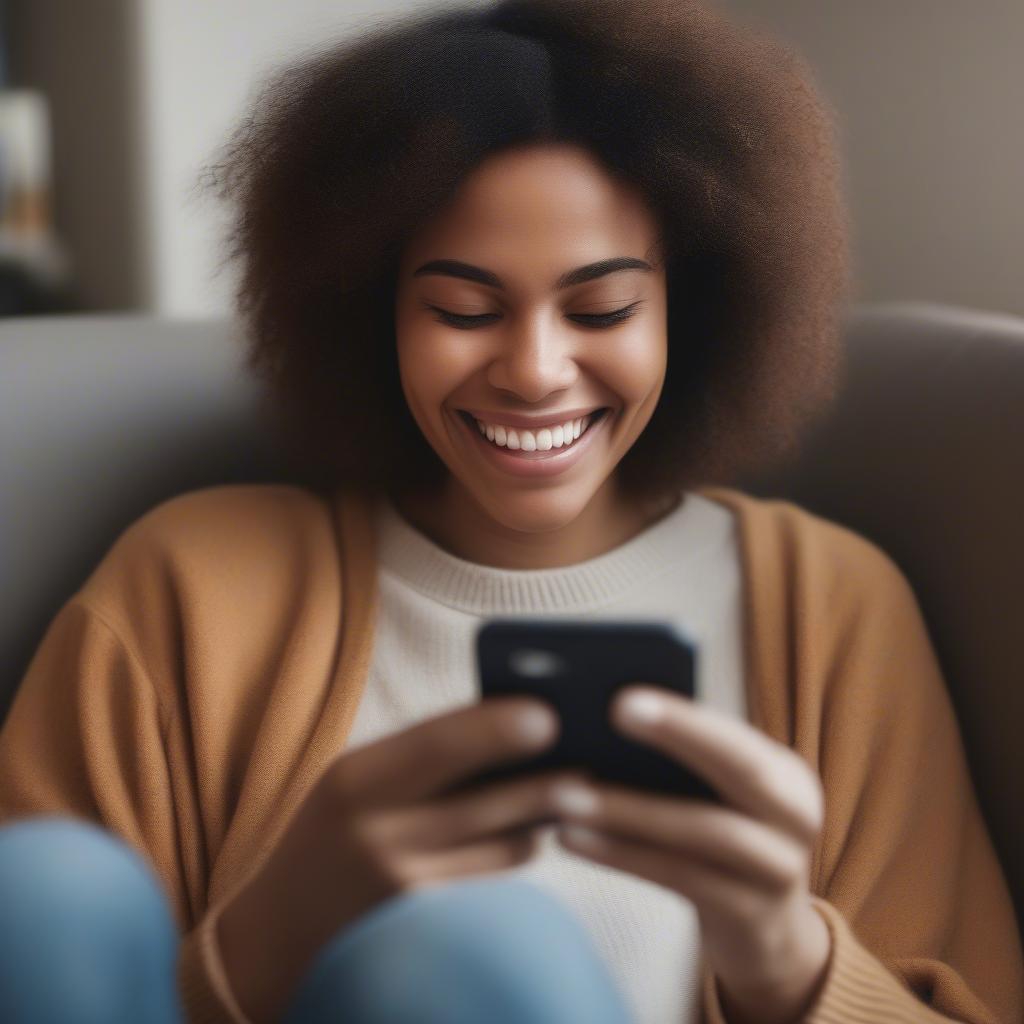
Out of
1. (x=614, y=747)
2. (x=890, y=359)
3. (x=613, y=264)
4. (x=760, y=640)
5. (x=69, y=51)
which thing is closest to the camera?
(x=614, y=747)

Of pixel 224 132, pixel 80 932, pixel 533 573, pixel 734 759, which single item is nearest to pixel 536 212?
pixel 533 573

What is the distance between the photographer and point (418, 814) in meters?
0.67

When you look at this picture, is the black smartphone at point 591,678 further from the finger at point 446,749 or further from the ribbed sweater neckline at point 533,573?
the ribbed sweater neckline at point 533,573

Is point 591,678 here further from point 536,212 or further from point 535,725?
point 536,212

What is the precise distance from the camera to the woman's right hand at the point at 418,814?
0.63m

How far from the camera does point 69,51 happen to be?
8.30ft

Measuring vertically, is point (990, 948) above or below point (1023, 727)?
below

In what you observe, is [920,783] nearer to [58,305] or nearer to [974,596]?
[974,596]

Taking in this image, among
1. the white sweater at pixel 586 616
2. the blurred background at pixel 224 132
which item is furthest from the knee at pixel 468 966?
the blurred background at pixel 224 132

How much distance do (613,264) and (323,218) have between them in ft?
0.67

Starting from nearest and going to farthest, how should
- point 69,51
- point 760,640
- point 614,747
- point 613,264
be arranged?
1. point 614,747
2. point 613,264
3. point 760,640
4. point 69,51

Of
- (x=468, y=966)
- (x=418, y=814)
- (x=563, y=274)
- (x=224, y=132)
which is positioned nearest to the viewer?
(x=468, y=966)

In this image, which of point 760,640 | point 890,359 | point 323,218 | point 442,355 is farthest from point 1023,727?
point 323,218

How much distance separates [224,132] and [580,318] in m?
0.72
